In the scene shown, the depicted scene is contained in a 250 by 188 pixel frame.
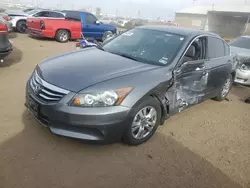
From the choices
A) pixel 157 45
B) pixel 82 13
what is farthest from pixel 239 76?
pixel 82 13

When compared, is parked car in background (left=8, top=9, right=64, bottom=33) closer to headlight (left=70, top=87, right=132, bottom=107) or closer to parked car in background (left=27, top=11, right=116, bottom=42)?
parked car in background (left=27, top=11, right=116, bottom=42)

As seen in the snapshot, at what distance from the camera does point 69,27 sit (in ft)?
37.8

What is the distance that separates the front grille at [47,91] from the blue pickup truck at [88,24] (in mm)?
9814

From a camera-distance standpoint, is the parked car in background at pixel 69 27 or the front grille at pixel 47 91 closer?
the front grille at pixel 47 91

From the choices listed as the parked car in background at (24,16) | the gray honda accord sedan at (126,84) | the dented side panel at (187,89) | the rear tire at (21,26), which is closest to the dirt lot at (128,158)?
the gray honda accord sedan at (126,84)

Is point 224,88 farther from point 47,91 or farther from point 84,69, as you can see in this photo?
point 47,91

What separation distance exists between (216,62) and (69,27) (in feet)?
29.2

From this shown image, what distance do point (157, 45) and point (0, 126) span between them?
8.98 feet

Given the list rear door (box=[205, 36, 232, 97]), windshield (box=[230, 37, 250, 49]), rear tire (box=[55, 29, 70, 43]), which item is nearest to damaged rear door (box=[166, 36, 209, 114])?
rear door (box=[205, 36, 232, 97])

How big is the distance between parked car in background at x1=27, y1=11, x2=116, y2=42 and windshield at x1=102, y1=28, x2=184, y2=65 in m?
7.66

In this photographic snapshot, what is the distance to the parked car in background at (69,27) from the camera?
10.8 meters

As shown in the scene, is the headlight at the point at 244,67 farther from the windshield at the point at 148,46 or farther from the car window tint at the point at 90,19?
the car window tint at the point at 90,19

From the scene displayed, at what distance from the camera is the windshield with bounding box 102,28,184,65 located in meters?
3.53

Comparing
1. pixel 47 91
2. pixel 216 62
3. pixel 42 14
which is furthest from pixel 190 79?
pixel 42 14
